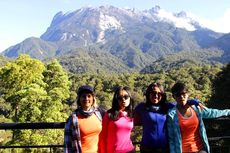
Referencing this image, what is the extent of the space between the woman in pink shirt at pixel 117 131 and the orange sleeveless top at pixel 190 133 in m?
0.61

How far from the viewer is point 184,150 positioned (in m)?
4.82

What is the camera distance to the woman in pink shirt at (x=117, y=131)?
469cm

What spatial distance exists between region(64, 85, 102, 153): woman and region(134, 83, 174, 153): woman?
0.54m

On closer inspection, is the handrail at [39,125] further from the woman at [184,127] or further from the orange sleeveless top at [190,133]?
the orange sleeveless top at [190,133]

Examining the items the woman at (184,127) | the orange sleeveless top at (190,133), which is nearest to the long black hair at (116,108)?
the woman at (184,127)

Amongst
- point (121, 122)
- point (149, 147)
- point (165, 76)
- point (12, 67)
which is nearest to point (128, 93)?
point (121, 122)

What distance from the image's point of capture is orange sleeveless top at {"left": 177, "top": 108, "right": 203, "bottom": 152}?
4828mm

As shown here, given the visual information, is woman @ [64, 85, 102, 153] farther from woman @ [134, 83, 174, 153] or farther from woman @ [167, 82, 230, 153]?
woman @ [167, 82, 230, 153]

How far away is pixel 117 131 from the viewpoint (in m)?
4.70

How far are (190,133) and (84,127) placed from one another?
1291 millimetres

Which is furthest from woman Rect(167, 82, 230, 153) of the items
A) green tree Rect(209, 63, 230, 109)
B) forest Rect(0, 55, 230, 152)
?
green tree Rect(209, 63, 230, 109)

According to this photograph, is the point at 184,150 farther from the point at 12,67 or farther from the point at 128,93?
the point at 12,67

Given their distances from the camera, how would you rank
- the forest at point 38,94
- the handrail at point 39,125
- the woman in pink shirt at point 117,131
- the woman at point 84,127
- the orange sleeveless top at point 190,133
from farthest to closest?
the forest at point 38,94, the handrail at point 39,125, the orange sleeveless top at point 190,133, the woman in pink shirt at point 117,131, the woman at point 84,127

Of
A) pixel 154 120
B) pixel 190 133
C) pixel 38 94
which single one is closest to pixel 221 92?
pixel 38 94
